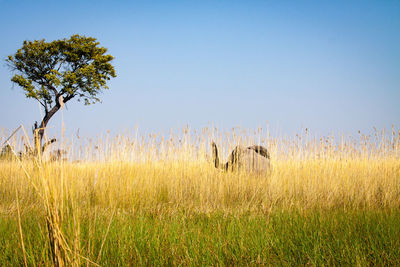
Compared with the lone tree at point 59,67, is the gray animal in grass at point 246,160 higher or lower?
lower

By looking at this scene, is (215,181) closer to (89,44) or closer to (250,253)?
(250,253)

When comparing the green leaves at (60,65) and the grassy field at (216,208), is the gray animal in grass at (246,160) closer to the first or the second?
the grassy field at (216,208)

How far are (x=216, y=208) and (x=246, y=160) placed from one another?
5.09ft

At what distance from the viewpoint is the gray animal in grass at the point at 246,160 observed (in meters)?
5.52

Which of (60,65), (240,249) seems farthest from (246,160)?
(60,65)

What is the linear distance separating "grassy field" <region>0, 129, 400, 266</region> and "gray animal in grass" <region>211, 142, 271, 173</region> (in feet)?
0.66

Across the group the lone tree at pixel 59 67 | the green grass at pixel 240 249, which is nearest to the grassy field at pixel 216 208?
the green grass at pixel 240 249

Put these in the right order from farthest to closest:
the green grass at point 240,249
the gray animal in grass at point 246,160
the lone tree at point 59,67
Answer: the lone tree at point 59,67 → the gray animal in grass at point 246,160 → the green grass at point 240,249

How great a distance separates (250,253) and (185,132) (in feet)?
11.3

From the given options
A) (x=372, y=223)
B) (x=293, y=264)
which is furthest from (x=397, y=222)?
(x=293, y=264)

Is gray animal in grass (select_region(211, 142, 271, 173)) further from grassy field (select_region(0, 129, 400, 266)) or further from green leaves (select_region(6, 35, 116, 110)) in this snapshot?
green leaves (select_region(6, 35, 116, 110))

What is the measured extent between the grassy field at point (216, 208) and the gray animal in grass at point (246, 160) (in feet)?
0.66

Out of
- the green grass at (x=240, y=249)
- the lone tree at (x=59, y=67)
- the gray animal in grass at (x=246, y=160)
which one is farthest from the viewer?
the lone tree at (x=59, y=67)

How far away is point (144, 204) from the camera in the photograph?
4605 mm
